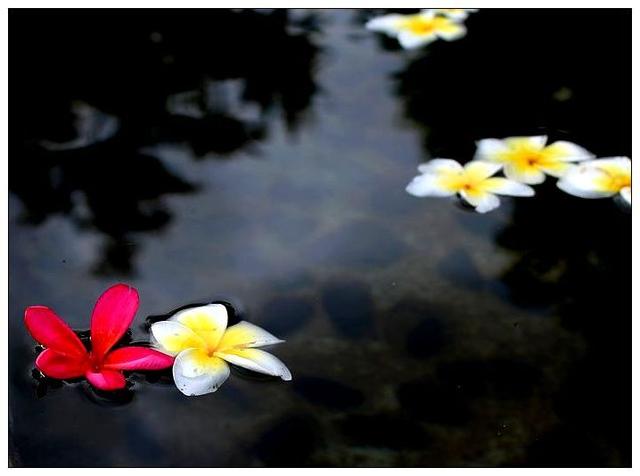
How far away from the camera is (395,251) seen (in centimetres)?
118

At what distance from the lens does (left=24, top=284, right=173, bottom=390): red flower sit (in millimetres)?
940

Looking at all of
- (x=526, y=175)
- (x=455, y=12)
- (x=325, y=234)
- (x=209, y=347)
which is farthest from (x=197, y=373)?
(x=455, y=12)

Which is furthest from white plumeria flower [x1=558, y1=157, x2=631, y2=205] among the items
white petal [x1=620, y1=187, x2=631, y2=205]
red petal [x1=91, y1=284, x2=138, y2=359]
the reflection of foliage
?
red petal [x1=91, y1=284, x2=138, y2=359]

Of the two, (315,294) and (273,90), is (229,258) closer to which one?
(315,294)

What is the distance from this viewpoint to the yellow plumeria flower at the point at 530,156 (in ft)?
4.28

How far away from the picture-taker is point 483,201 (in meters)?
1.25

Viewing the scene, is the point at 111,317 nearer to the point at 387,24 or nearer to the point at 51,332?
the point at 51,332

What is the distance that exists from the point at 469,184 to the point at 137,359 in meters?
0.59

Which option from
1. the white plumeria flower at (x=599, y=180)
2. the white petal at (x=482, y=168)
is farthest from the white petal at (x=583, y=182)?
the white petal at (x=482, y=168)

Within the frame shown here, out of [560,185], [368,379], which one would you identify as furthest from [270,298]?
[560,185]

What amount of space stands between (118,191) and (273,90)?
0.39m

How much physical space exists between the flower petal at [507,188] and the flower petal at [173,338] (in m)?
0.52

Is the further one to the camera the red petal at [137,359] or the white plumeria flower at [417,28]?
the white plumeria flower at [417,28]

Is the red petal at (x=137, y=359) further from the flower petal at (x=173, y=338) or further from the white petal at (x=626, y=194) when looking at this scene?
the white petal at (x=626, y=194)
